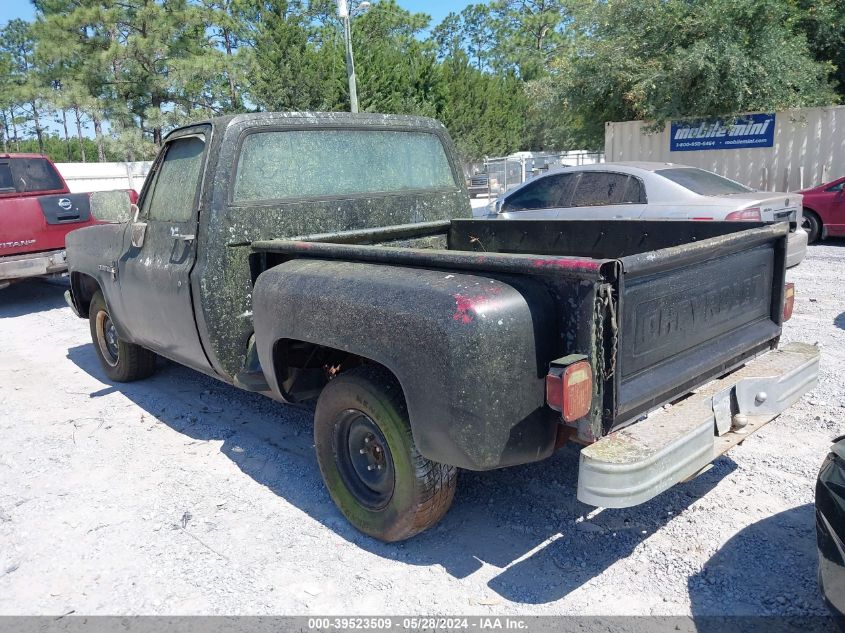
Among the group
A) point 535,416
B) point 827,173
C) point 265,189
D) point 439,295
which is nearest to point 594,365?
point 535,416

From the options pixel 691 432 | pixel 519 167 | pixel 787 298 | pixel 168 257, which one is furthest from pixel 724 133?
pixel 691 432

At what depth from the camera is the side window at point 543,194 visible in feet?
28.0

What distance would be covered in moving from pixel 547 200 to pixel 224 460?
5.81 metres

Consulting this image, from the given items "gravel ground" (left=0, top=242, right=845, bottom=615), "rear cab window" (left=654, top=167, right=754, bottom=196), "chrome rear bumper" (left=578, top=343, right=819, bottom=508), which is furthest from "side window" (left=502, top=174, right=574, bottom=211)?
"chrome rear bumper" (left=578, top=343, right=819, bottom=508)

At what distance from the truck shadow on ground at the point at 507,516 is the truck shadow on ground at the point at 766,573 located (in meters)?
0.35

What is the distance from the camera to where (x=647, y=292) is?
2.63 meters

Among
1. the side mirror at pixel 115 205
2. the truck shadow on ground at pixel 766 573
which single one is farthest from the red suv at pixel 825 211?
the side mirror at pixel 115 205

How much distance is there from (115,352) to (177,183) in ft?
7.01

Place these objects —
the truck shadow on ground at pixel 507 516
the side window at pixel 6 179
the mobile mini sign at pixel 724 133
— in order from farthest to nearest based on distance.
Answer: the mobile mini sign at pixel 724 133 → the side window at pixel 6 179 → the truck shadow on ground at pixel 507 516

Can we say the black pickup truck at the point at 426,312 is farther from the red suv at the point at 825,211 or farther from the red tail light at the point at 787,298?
the red suv at the point at 825,211

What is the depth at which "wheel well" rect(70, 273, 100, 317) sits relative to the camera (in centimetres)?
581

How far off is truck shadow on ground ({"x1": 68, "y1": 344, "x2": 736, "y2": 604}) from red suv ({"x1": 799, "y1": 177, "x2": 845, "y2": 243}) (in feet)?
29.5

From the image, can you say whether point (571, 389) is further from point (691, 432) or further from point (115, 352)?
point (115, 352)

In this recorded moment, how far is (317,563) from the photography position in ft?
10.1
